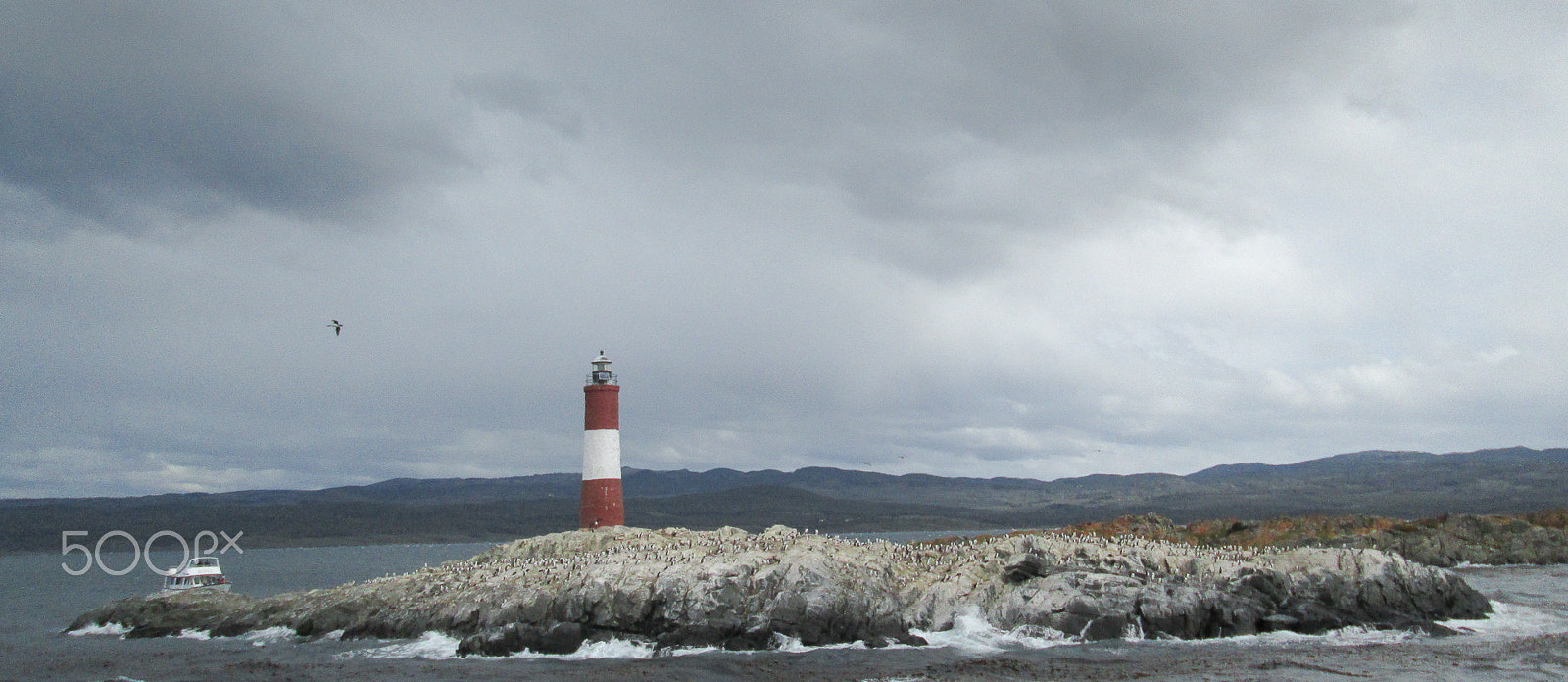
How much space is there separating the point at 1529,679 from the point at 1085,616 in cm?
1306

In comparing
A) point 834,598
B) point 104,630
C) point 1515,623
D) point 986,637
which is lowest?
point 1515,623

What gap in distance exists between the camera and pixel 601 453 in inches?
2047

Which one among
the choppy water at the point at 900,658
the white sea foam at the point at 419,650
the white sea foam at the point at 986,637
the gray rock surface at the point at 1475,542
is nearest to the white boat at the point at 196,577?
the choppy water at the point at 900,658

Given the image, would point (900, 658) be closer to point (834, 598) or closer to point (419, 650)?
point (834, 598)

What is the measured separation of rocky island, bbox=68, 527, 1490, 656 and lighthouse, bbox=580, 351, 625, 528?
7493 millimetres

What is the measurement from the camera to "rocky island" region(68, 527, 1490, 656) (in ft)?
119

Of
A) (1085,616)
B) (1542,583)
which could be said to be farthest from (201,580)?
(1542,583)

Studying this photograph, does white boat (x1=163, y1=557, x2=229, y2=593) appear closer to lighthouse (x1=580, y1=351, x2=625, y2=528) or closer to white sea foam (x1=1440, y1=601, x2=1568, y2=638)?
lighthouse (x1=580, y1=351, x2=625, y2=528)

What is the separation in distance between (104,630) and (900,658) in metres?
33.9

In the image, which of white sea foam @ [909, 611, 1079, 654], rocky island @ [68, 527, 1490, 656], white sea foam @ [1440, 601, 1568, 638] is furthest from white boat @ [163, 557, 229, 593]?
white sea foam @ [1440, 601, 1568, 638]

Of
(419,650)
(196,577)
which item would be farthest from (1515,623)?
(196,577)

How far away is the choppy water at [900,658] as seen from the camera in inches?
1188

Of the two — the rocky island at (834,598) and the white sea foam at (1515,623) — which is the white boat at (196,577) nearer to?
the rocky island at (834,598)

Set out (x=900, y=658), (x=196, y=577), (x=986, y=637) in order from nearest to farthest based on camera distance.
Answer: (x=900, y=658) → (x=986, y=637) → (x=196, y=577)
